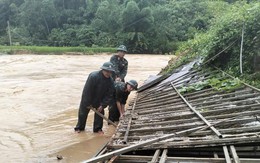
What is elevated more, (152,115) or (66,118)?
(152,115)

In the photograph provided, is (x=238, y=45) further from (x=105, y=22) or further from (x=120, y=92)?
(x=105, y=22)

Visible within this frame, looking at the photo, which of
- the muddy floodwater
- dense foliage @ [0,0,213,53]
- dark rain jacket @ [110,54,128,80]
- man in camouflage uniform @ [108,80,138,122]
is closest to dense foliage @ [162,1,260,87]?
dark rain jacket @ [110,54,128,80]

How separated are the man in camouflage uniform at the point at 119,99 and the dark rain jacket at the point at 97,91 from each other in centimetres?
45

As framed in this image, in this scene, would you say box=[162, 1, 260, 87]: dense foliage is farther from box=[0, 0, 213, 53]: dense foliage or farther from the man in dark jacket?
box=[0, 0, 213, 53]: dense foliage

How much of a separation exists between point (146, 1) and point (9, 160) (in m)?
39.0

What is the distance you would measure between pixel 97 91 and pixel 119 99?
881mm

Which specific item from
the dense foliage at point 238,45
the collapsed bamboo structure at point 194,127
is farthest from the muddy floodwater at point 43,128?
the dense foliage at point 238,45

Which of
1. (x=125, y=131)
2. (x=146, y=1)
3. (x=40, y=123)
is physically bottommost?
(x=40, y=123)

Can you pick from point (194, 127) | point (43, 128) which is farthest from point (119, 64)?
point (194, 127)

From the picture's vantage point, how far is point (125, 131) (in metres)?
4.86

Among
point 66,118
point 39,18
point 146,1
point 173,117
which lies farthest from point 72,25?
point 173,117

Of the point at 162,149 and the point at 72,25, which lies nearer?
the point at 162,149

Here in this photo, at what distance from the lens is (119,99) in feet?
23.1

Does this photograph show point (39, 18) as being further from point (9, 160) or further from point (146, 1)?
point (9, 160)
